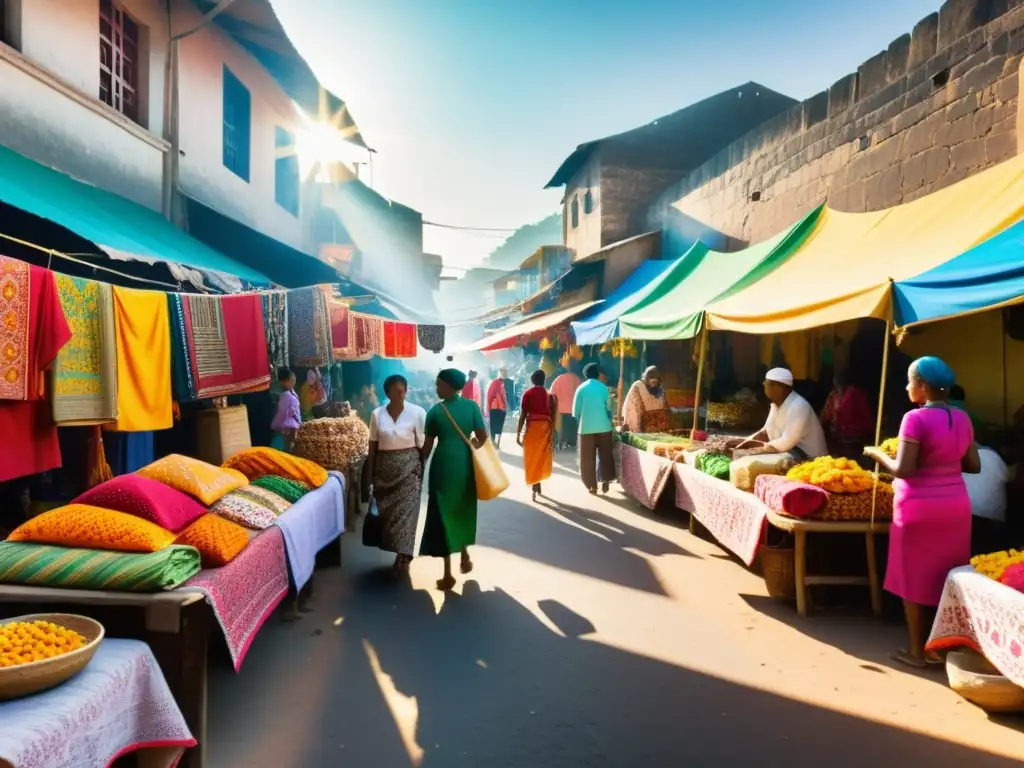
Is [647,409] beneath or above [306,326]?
beneath

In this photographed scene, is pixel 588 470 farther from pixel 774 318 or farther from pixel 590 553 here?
pixel 774 318

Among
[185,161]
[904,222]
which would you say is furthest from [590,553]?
[185,161]

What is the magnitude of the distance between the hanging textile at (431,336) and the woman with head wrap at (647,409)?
6.61 metres

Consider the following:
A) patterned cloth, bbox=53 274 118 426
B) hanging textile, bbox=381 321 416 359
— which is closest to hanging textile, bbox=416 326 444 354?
hanging textile, bbox=381 321 416 359

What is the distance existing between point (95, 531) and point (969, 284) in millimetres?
5093

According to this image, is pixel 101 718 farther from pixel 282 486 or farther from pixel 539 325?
pixel 539 325

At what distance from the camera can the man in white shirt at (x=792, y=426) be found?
6242mm

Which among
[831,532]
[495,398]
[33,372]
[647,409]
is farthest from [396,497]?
[495,398]

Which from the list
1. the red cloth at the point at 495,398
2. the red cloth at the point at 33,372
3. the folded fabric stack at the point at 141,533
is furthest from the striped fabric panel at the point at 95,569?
the red cloth at the point at 495,398

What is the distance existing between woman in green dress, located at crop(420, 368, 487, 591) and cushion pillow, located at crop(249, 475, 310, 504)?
3.64ft

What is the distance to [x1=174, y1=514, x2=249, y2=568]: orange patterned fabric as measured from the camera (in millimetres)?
3494

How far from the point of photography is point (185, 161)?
10094 millimetres

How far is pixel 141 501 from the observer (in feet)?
11.9

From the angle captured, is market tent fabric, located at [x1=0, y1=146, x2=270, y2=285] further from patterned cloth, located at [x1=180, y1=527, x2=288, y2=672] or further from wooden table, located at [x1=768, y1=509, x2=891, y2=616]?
wooden table, located at [x1=768, y1=509, x2=891, y2=616]
